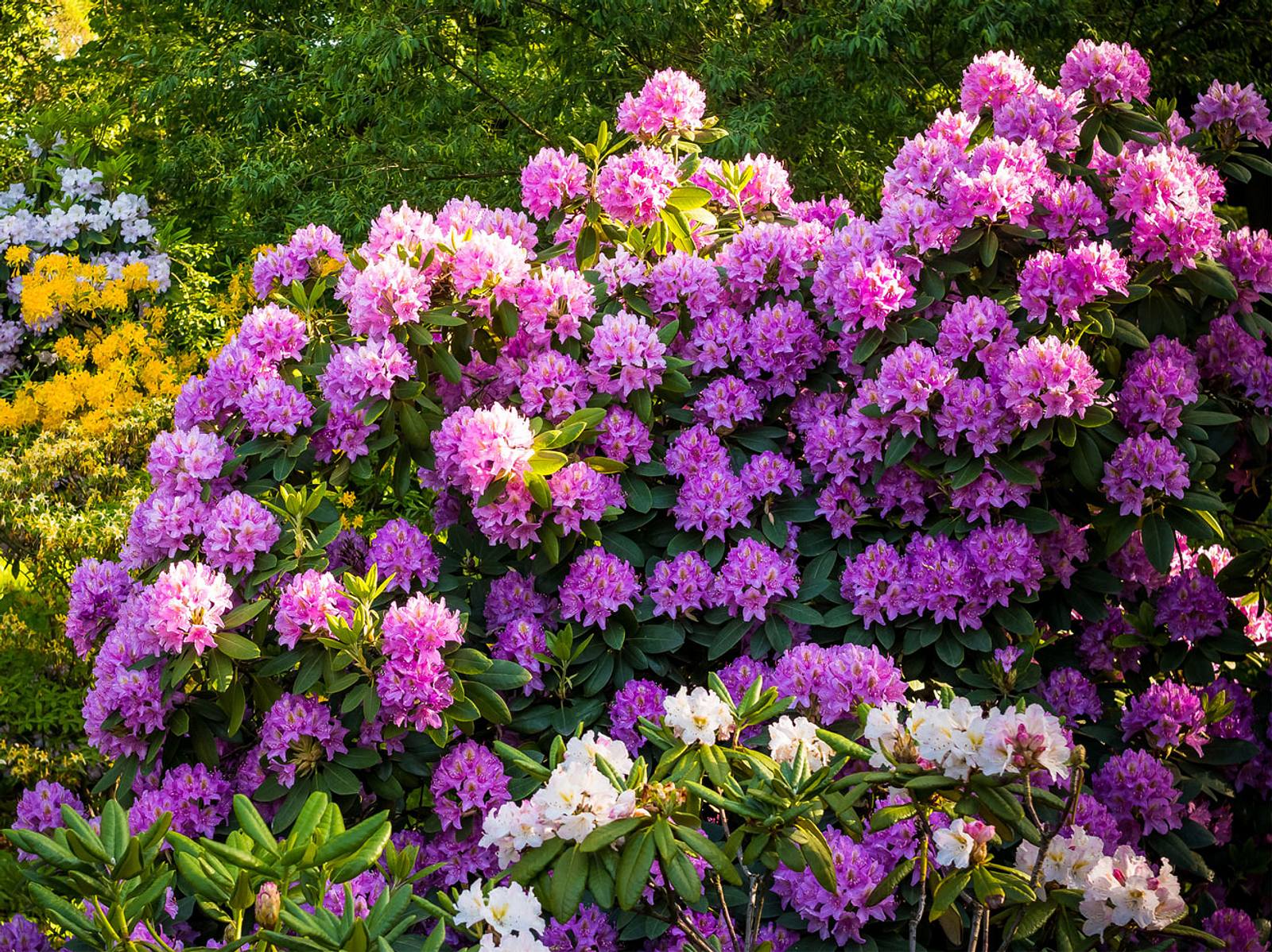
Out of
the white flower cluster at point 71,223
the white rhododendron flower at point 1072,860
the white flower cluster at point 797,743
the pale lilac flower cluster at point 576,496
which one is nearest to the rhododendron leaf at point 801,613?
the pale lilac flower cluster at point 576,496

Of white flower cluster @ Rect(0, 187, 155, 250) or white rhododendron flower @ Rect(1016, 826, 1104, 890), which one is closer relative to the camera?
white rhododendron flower @ Rect(1016, 826, 1104, 890)

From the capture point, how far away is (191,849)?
185cm

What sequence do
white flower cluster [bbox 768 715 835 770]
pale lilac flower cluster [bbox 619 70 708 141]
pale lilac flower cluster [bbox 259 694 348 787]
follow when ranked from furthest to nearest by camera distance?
pale lilac flower cluster [bbox 619 70 708 141], pale lilac flower cluster [bbox 259 694 348 787], white flower cluster [bbox 768 715 835 770]

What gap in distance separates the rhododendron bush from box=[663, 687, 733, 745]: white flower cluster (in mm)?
472

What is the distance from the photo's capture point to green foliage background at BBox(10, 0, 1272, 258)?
5.98 m

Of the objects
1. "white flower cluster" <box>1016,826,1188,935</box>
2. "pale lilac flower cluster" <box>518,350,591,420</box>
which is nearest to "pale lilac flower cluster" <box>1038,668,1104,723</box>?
"white flower cluster" <box>1016,826,1188,935</box>

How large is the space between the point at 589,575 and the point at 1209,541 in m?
1.32

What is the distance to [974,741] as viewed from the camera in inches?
67.5

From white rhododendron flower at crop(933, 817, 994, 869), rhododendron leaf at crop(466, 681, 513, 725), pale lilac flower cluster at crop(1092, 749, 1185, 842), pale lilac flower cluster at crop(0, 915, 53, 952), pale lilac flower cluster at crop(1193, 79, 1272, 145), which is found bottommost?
pale lilac flower cluster at crop(0, 915, 53, 952)

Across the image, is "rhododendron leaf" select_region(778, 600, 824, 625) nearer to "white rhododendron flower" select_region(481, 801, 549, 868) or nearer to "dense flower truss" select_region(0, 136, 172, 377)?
"white rhododendron flower" select_region(481, 801, 549, 868)

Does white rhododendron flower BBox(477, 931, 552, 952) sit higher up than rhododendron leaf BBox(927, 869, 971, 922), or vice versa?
white rhododendron flower BBox(477, 931, 552, 952)

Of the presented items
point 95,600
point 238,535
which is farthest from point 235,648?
point 95,600

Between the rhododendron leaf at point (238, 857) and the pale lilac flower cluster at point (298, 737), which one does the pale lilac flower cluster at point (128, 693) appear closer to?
the pale lilac flower cluster at point (298, 737)

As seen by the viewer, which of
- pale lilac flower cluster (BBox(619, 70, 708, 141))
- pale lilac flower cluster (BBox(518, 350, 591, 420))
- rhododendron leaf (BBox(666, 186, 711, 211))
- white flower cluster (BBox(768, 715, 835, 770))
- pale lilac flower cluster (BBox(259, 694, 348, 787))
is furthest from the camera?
pale lilac flower cluster (BBox(619, 70, 708, 141))
